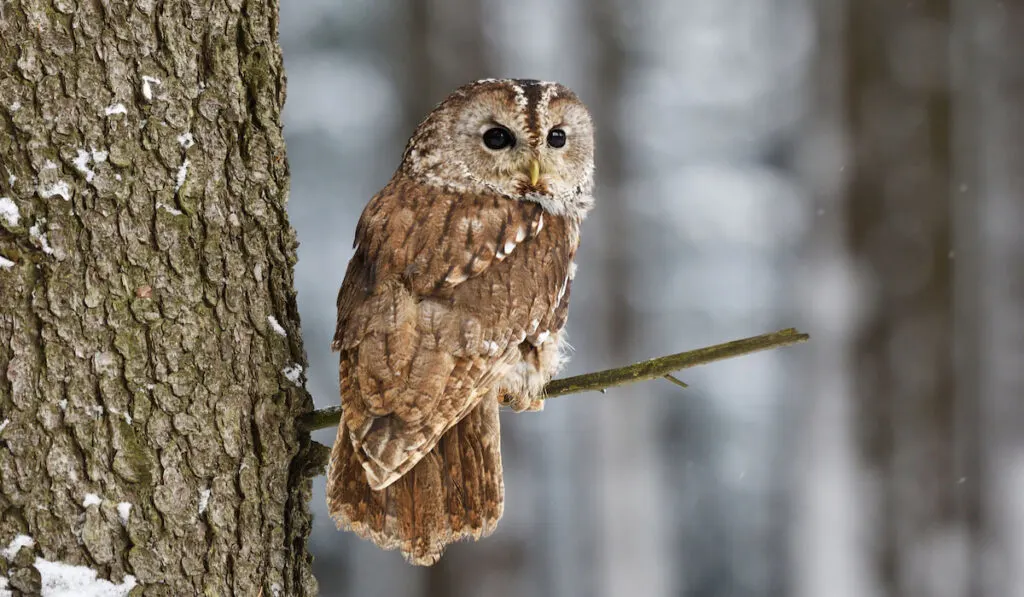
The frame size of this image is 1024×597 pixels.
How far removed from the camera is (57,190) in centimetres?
175

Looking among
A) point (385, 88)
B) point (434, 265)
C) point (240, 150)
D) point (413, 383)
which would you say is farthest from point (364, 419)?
point (385, 88)

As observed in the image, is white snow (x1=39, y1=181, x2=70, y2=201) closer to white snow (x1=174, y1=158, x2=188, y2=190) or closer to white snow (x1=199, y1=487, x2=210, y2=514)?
white snow (x1=174, y1=158, x2=188, y2=190)

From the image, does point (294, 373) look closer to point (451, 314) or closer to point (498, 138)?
point (451, 314)

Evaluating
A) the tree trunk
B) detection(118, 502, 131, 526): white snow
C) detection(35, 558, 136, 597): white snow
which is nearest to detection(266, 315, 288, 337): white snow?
the tree trunk

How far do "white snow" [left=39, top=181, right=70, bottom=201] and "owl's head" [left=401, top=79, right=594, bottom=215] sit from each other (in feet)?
3.05

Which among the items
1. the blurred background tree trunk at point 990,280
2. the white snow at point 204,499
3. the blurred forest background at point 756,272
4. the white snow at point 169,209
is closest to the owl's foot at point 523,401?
the white snow at point 204,499

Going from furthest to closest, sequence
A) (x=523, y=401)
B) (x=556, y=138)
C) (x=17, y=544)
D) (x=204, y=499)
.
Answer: (x=556, y=138)
(x=523, y=401)
(x=204, y=499)
(x=17, y=544)

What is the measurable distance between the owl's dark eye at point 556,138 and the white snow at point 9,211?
134 centimetres

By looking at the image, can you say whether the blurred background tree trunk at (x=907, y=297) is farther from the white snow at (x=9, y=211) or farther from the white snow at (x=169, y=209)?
the white snow at (x=9, y=211)

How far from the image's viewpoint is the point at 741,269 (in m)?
6.79

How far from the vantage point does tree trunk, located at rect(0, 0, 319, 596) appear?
1.71 metres

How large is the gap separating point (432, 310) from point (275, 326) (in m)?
0.35

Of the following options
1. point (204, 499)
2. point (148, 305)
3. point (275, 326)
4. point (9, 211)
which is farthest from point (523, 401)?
point (9, 211)

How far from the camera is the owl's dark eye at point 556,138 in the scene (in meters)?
2.55
